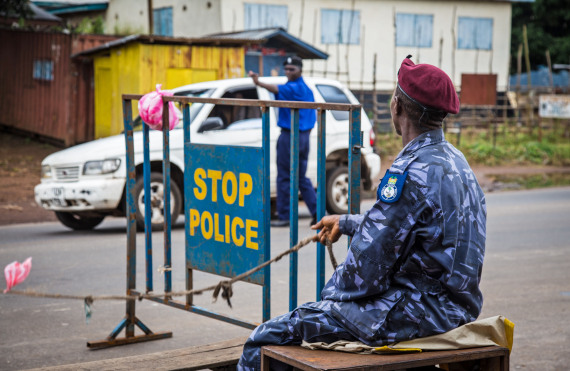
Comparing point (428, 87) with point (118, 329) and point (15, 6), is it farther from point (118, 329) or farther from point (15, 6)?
point (15, 6)

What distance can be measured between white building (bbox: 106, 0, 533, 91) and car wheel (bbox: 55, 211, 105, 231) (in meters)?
16.2

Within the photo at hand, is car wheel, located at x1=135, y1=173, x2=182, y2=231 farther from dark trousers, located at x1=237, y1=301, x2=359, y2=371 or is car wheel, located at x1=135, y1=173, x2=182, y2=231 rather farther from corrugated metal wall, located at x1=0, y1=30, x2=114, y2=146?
corrugated metal wall, located at x1=0, y1=30, x2=114, y2=146

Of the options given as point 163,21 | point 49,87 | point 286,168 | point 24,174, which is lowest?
point 24,174

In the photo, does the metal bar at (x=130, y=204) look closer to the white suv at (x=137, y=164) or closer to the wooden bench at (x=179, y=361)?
the wooden bench at (x=179, y=361)

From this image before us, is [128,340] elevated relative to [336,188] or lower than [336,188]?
lower

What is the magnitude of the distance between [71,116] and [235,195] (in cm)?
1710

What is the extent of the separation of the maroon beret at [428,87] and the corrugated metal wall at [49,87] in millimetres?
18506

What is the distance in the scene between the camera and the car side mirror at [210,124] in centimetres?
1046

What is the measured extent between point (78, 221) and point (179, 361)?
7.31 m

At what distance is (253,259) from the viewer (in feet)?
14.2

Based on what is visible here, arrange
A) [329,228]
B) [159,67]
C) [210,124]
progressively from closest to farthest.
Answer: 1. [329,228]
2. [210,124]
3. [159,67]

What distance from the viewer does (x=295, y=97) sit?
A: 9.95 metres

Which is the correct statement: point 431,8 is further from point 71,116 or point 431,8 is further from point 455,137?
point 71,116

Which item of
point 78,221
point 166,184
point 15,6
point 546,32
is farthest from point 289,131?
point 546,32
